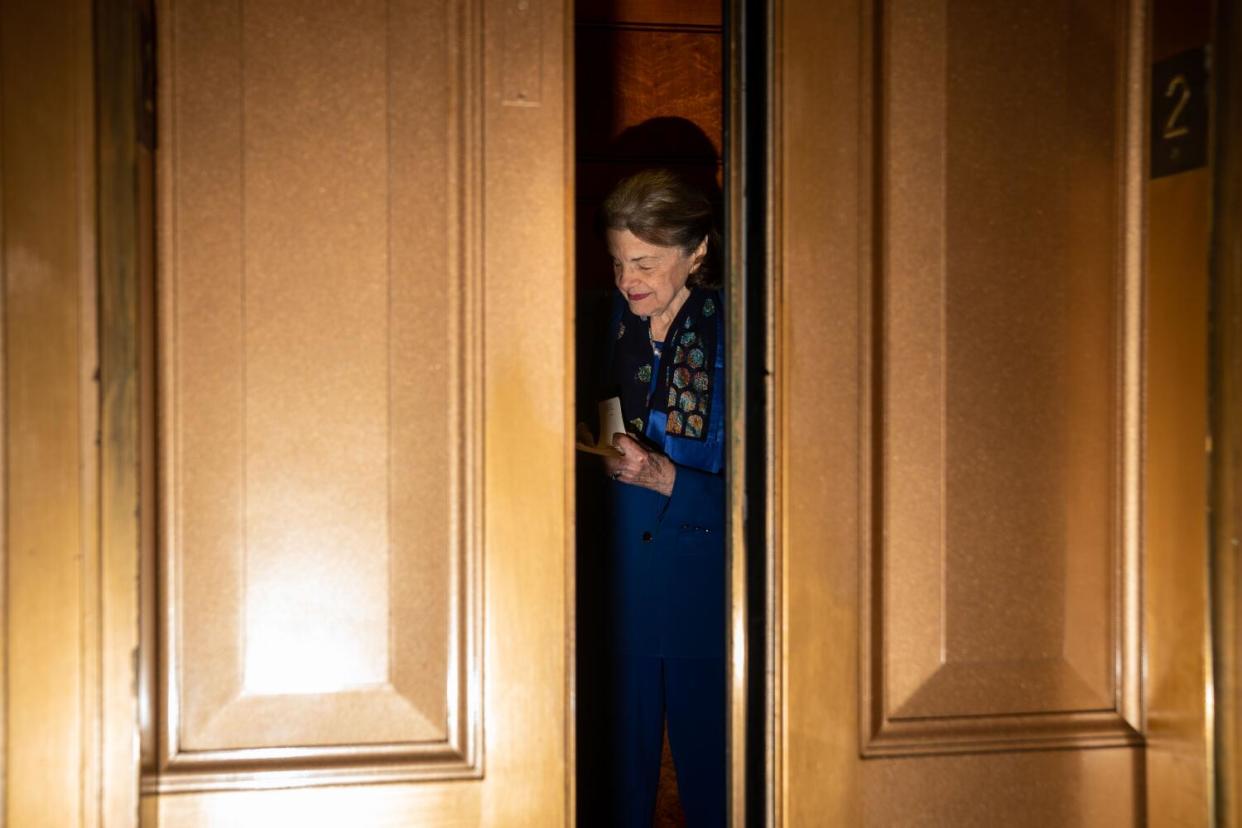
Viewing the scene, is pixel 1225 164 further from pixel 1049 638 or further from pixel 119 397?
pixel 119 397

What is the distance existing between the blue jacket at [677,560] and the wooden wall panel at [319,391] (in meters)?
0.81

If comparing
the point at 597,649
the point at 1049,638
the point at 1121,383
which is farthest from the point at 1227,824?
the point at 597,649

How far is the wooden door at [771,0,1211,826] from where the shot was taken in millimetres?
1578

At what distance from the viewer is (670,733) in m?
2.32

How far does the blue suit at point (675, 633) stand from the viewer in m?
2.28

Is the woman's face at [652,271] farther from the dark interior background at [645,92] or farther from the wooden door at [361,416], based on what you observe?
the wooden door at [361,416]

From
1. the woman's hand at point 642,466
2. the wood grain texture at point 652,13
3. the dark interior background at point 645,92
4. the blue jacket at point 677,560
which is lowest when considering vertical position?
the blue jacket at point 677,560

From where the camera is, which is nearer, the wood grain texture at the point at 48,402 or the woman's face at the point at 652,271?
the wood grain texture at the point at 48,402

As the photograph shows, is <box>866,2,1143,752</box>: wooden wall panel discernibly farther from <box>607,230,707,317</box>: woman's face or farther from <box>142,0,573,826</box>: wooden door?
<box>607,230,707,317</box>: woman's face

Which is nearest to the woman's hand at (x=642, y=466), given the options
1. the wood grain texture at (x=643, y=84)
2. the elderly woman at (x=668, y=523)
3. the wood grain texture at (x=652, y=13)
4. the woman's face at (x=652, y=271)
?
the elderly woman at (x=668, y=523)

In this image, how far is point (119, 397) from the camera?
55.8 inches

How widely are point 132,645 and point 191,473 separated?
0.75ft

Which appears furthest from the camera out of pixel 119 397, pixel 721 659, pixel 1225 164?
pixel 721 659

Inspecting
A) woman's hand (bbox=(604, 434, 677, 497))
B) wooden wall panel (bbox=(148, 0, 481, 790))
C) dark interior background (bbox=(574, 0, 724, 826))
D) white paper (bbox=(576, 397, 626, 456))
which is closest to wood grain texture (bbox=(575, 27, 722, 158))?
dark interior background (bbox=(574, 0, 724, 826))
